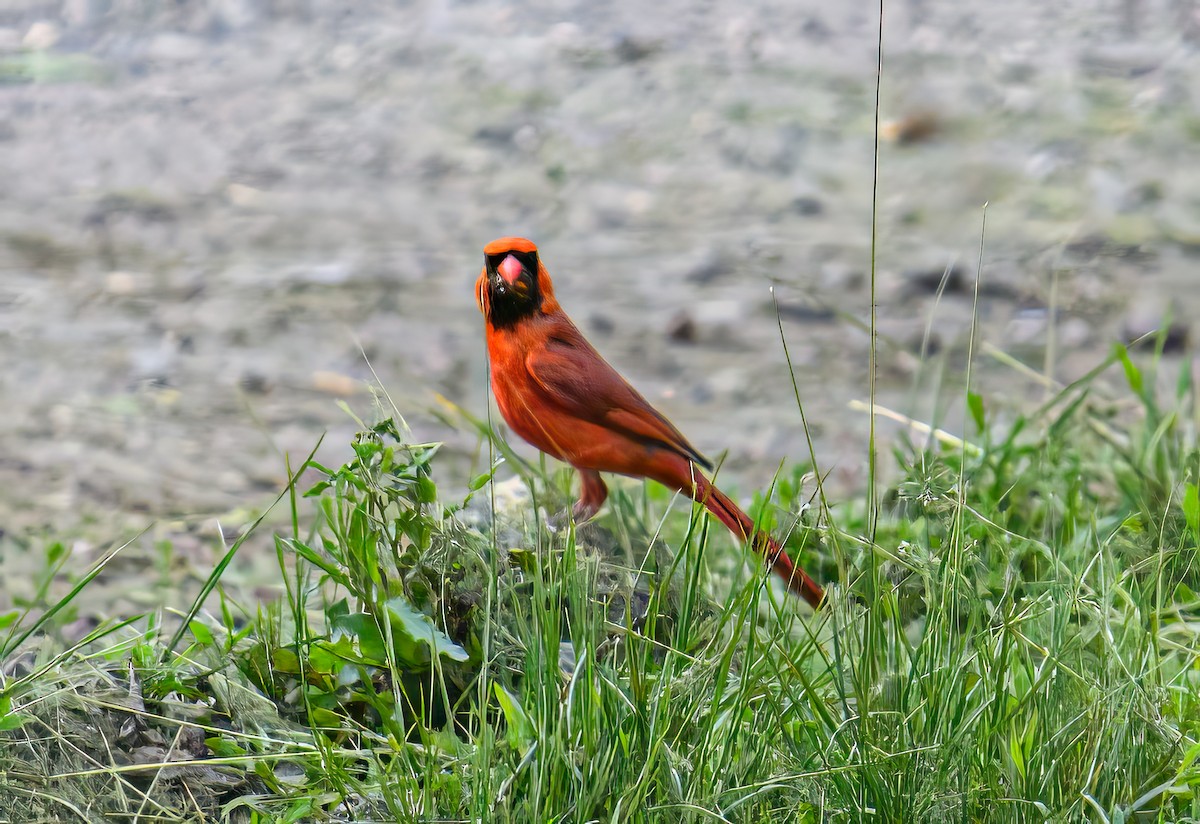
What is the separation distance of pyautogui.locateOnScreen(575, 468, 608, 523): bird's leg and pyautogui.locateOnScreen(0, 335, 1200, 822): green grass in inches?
2.6

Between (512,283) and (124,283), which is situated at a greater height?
(512,283)

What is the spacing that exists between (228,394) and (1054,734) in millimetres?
3068

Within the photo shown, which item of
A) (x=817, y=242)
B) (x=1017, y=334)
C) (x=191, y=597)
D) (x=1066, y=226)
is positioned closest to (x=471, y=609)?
(x=191, y=597)

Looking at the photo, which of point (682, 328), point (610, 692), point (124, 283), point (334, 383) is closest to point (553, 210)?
point (682, 328)

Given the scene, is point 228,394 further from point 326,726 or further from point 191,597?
point 326,726

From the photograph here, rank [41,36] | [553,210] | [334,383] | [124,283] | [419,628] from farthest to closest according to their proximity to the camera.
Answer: [41,36] < [553,210] < [124,283] < [334,383] < [419,628]

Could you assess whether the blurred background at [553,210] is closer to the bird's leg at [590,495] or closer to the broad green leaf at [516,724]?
the bird's leg at [590,495]

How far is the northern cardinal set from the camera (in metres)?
2.15

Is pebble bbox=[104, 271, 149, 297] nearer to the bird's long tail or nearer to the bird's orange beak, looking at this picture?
the bird's orange beak

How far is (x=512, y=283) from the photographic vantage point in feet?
6.98

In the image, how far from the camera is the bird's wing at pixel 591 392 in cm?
215

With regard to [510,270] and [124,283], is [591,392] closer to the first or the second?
[510,270]

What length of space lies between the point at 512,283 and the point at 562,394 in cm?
20

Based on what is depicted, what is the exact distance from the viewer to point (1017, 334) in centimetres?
427
